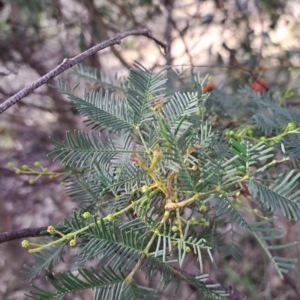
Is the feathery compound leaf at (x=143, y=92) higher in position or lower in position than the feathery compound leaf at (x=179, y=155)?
higher

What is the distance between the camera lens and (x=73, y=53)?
1316 millimetres

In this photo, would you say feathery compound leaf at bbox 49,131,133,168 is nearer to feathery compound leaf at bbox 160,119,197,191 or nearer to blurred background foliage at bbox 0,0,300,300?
feathery compound leaf at bbox 160,119,197,191

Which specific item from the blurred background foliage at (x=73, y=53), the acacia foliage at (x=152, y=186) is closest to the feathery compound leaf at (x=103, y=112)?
the acacia foliage at (x=152, y=186)

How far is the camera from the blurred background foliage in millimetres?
1037

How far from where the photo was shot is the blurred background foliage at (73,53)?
104 cm

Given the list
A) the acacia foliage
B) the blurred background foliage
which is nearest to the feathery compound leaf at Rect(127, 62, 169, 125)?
the acacia foliage

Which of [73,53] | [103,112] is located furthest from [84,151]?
[73,53]

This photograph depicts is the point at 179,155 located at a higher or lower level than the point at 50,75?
lower

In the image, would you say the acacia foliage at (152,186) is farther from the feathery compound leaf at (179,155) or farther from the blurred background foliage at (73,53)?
the blurred background foliage at (73,53)

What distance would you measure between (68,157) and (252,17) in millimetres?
1073

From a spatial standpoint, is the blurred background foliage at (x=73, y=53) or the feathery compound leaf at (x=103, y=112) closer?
the feathery compound leaf at (x=103, y=112)

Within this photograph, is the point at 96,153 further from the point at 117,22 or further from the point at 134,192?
the point at 117,22

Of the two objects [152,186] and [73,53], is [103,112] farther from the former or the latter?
[73,53]

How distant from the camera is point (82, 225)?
0.30m
